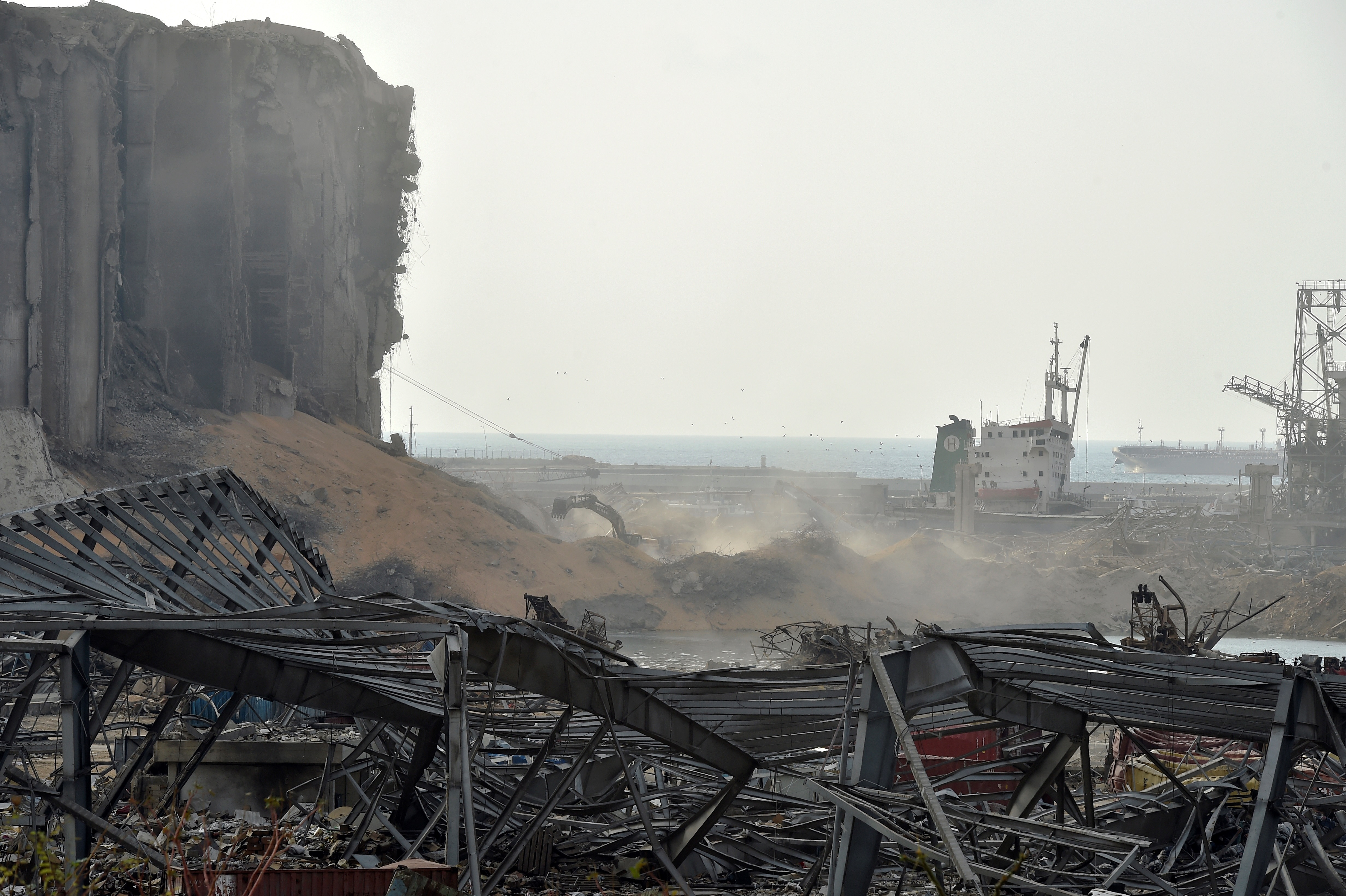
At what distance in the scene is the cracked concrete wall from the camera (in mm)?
41938

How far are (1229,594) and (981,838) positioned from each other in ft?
172

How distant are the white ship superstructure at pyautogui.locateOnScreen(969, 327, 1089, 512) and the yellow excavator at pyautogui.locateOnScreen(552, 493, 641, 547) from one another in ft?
96.7

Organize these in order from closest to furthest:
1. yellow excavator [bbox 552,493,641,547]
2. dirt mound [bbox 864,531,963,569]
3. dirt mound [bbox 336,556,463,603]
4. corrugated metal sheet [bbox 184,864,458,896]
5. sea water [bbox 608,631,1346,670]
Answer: corrugated metal sheet [bbox 184,864,458,896] → sea water [bbox 608,631,1346,670] → dirt mound [bbox 336,556,463,603] → dirt mound [bbox 864,531,963,569] → yellow excavator [bbox 552,493,641,547]

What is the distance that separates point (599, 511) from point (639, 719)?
173 ft

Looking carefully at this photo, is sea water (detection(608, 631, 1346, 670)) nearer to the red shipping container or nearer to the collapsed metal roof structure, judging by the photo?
the red shipping container

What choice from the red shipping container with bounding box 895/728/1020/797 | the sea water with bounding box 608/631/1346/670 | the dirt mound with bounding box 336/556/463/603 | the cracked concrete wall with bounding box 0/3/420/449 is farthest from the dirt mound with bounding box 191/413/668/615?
the red shipping container with bounding box 895/728/1020/797

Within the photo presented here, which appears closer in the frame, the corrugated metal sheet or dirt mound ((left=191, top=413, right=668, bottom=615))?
the corrugated metal sheet

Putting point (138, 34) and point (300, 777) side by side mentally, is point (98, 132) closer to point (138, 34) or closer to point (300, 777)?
point (138, 34)

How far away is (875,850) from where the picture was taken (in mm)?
9164

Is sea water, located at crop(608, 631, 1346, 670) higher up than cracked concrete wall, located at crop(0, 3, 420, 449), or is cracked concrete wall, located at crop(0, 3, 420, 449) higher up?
cracked concrete wall, located at crop(0, 3, 420, 449)

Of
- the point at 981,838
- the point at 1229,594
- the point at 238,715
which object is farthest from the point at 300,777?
the point at 1229,594

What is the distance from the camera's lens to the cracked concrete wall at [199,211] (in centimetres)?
4194

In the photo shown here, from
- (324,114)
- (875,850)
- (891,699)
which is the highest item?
(324,114)

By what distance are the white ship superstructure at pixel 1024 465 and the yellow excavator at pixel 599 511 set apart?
29.5 meters
